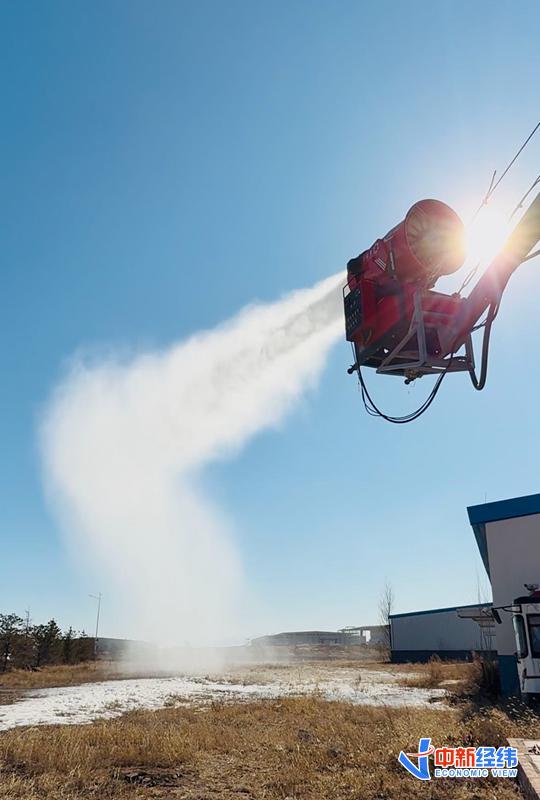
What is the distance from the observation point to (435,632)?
49.1m

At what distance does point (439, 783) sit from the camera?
822cm

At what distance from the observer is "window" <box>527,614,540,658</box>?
A: 16.0 m

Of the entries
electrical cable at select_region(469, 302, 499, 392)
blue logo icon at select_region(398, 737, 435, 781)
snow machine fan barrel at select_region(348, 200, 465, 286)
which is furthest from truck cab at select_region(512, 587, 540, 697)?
snow machine fan barrel at select_region(348, 200, 465, 286)

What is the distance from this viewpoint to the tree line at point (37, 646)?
4853 centimetres

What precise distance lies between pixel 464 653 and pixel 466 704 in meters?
32.2

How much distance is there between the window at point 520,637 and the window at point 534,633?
177 mm

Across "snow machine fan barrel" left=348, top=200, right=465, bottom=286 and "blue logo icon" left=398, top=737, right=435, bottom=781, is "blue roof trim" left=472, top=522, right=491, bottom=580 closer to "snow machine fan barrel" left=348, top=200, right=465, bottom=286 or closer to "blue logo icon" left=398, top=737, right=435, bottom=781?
"blue logo icon" left=398, top=737, right=435, bottom=781

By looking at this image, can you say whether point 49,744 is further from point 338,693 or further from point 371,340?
point 338,693

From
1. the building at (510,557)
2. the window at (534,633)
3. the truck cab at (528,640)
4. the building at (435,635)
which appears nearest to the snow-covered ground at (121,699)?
the building at (510,557)

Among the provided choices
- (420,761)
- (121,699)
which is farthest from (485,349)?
(121,699)

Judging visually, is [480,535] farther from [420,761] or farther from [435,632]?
[435,632]

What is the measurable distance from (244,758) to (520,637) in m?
9.59

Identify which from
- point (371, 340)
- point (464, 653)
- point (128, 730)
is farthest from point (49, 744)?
point (464, 653)

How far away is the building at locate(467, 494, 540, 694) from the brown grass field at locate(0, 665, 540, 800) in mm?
4588
